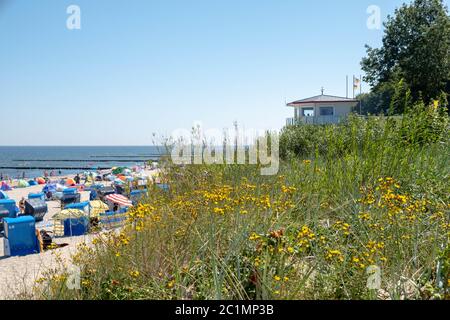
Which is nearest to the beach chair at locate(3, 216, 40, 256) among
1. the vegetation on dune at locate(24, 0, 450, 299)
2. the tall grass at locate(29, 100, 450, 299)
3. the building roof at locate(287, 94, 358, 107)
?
the vegetation on dune at locate(24, 0, 450, 299)

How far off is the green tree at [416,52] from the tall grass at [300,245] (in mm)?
19451

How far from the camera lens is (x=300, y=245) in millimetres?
2689

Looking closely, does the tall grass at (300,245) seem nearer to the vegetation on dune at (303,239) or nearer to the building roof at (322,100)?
the vegetation on dune at (303,239)

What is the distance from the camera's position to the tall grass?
231cm

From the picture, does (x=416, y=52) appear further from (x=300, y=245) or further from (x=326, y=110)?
(x=300, y=245)

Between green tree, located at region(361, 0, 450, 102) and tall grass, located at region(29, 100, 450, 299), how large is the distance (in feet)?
63.8

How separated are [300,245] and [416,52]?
25653mm

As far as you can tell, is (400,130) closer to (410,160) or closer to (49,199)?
(410,160)

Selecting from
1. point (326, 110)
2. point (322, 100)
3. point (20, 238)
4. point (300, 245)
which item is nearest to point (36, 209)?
point (20, 238)

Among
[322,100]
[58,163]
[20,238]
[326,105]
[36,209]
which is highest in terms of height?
[322,100]

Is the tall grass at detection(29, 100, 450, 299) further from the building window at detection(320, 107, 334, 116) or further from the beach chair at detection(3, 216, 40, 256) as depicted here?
the building window at detection(320, 107, 334, 116)

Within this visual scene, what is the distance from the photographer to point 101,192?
23375 millimetres

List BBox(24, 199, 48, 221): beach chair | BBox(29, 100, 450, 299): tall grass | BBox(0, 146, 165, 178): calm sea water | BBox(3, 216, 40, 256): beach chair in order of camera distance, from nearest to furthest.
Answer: BBox(29, 100, 450, 299): tall grass, BBox(3, 216, 40, 256): beach chair, BBox(24, 199, 48, 221): beach chair, BBox(0, 146, 165, 178): calm sea water
